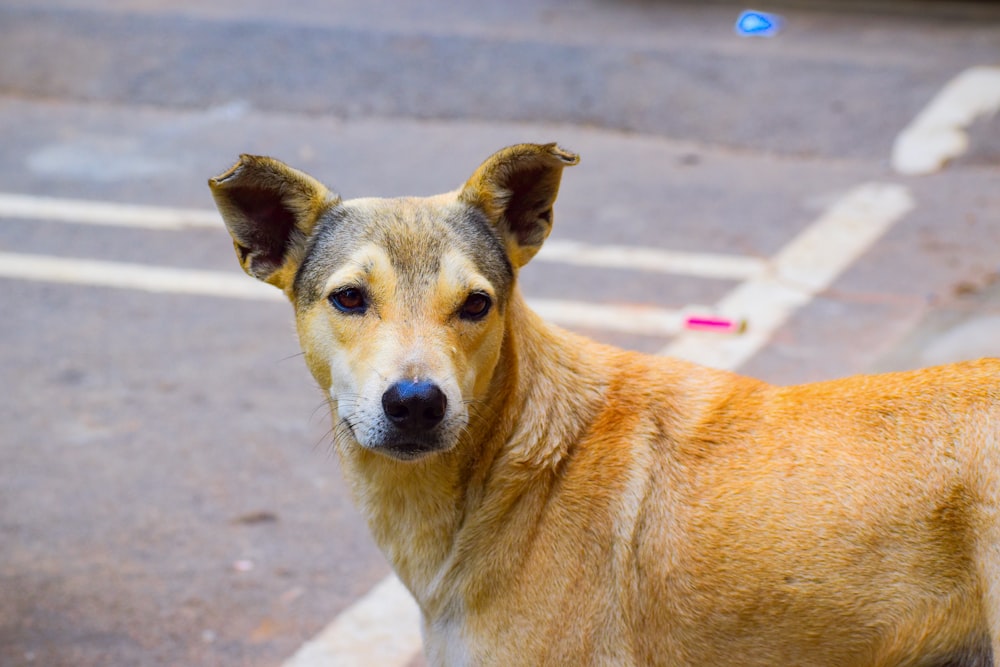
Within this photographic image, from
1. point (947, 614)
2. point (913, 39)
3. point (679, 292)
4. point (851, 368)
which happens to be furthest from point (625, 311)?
point (913, 39)

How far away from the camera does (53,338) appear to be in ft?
26.8

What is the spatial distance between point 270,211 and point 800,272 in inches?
217

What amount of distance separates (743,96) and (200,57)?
18.7 feet

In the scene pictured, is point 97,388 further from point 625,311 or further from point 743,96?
point 743,96

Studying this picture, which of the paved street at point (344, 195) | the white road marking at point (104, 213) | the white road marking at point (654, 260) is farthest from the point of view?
the white road marking at point (104, 213)

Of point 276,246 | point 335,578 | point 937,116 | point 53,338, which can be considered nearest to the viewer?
point 276,246

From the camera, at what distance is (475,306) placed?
152 inches

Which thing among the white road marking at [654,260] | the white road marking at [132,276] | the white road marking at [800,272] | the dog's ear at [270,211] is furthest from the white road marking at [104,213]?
the dog's ear at [270,211]

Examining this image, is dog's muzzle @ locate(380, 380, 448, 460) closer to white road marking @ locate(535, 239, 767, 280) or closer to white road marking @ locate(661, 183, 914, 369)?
white road marking @ locate(661, 183, 914, 369)

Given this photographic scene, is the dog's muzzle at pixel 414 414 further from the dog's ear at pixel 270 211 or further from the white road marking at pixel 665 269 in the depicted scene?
the white road marking at pixel 665 269

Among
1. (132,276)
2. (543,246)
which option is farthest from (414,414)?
(132,276)

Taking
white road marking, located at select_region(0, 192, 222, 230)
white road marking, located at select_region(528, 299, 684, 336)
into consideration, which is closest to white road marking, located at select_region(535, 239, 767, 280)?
white road marking, located at select_region(528, 299, 684, 336)

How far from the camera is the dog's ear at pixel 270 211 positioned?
156 inches

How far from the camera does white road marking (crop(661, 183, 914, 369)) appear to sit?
25.2 ft
